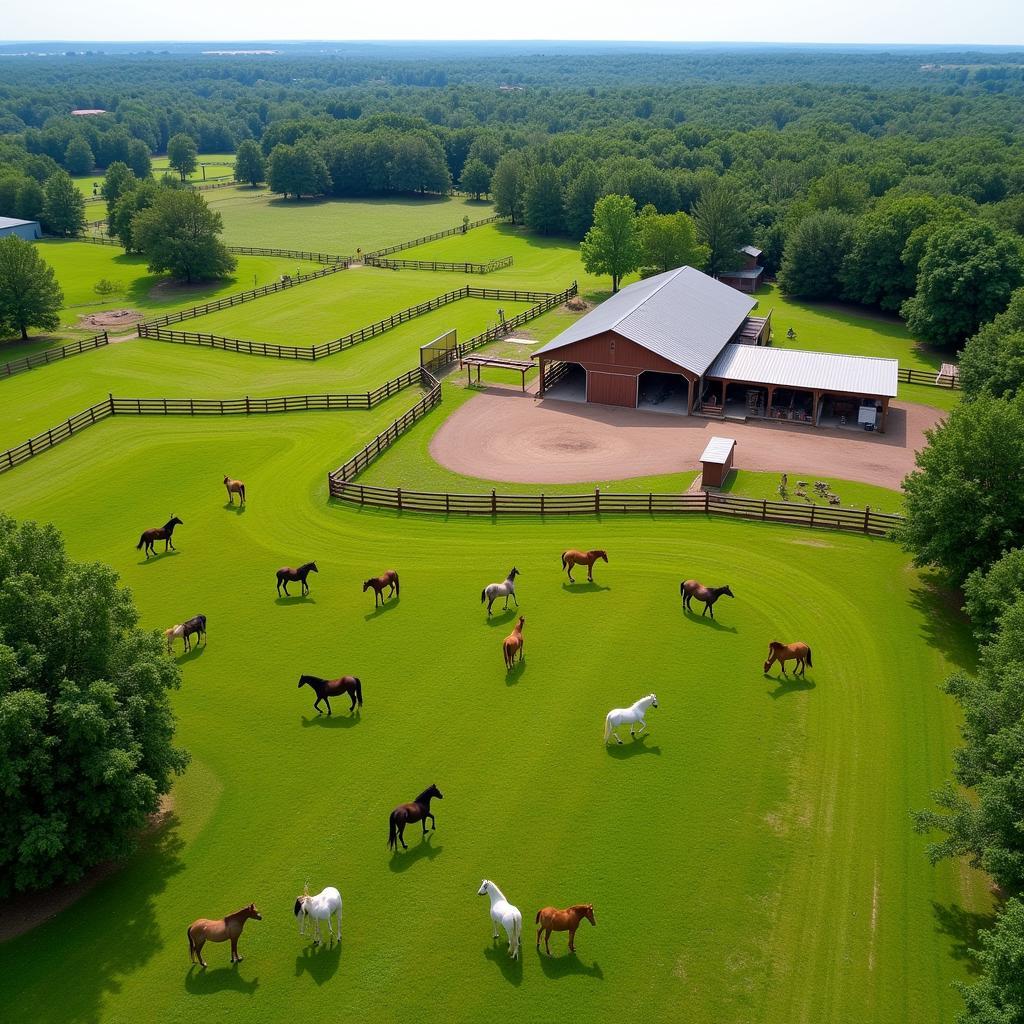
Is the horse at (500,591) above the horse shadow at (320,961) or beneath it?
above

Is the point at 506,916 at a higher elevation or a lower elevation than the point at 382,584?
higher

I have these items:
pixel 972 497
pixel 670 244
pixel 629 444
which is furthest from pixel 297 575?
pixel 670 244

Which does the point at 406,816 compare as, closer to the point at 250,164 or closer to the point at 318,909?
the point at 318,909

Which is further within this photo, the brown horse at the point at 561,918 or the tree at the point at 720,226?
the tree at the point at 720,226

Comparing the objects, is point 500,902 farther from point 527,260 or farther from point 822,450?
point 527,260

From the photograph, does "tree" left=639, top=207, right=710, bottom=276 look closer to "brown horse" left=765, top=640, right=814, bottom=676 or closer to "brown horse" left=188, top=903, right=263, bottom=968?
"brown horse" left=765, top=640, right=814, bottom=676

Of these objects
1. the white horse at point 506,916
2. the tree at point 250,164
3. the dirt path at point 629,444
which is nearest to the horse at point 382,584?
the dirt path at point 629,444

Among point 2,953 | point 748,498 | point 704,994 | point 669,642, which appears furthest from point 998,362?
point 2,953

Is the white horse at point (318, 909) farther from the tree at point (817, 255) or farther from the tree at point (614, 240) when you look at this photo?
the tree at point (817, 255)
